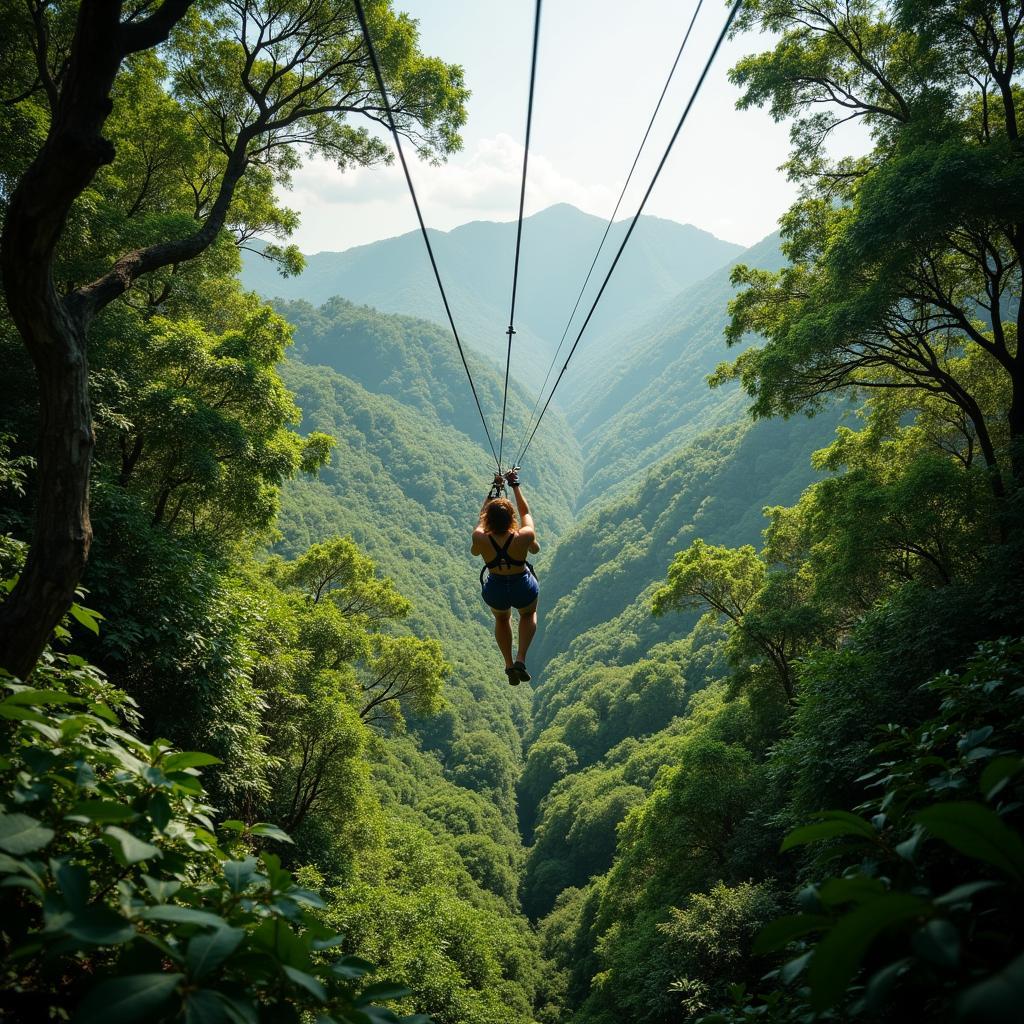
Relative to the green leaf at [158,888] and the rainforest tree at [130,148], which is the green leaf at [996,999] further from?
the rainforest tree at [130,148]

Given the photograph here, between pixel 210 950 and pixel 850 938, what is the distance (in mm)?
1003

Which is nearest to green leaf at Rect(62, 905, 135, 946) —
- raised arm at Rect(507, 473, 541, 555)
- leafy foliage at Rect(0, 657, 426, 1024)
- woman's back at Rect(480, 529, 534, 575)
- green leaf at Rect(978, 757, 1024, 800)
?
leafy foliage at Rect(0, 657, 426, 1024)

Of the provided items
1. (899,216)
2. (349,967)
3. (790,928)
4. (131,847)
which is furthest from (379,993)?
(899,216)

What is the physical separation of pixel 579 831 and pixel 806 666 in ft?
144

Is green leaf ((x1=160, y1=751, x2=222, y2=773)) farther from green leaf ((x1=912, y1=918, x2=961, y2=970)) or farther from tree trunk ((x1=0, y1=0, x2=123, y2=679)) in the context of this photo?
tree trunk ((x1=0, y1=0, x2=123, y2=679))

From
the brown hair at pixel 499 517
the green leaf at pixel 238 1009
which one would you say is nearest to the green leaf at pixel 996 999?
the green leaf at pixel 238 1009

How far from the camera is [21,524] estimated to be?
6.57 m

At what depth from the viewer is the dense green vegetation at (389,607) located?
1212 mm

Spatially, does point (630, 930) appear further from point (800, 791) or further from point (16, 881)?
point (16, 881)

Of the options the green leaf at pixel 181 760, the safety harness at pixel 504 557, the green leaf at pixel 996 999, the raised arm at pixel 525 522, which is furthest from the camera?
the safety harness at pixel 504 557

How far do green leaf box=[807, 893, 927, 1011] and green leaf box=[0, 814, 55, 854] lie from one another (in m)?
1.30

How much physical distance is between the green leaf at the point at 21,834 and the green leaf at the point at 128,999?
316 mm

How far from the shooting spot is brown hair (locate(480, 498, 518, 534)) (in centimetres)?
627

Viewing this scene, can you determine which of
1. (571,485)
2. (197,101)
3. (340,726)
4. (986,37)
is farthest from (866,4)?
(571,485)
